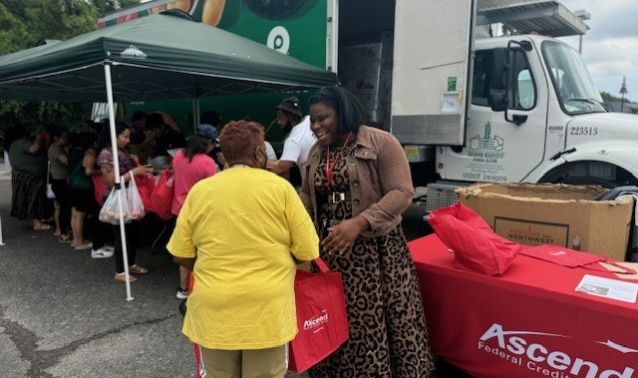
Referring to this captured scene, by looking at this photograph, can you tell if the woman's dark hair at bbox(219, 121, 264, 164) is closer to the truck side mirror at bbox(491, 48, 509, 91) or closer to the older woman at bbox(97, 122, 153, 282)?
the older woman at bbox(97, 122, 153, 282)

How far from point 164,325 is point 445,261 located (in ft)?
7.37

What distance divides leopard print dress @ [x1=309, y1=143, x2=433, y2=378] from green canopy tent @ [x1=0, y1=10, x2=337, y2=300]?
2.41 meters

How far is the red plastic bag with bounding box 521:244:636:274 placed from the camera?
2.38 meters

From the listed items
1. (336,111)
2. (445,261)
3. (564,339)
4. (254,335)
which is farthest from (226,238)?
(564,339)

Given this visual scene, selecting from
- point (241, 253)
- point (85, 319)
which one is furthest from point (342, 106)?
point (85, 319)

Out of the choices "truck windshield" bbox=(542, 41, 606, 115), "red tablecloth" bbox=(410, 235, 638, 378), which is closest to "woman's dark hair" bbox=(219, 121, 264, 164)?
"red tablecloth" bbox=(410, 235, 638, 378)

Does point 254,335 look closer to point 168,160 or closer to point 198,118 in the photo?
point 168,160

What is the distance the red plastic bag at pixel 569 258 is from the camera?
2375 millimetres

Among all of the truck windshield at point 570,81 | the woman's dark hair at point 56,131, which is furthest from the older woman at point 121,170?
the truck windshield at point 570,81

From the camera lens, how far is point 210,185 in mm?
1829

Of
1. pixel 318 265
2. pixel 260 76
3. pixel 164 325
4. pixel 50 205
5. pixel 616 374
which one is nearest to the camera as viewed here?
pixel 616 374

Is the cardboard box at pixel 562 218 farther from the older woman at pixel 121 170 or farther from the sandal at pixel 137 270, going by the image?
the sandal at pixel 137 270

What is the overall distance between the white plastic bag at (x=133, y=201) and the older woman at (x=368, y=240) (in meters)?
2.46

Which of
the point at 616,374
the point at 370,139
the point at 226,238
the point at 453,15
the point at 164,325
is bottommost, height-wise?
the point at 164,325
